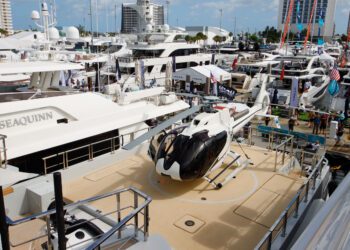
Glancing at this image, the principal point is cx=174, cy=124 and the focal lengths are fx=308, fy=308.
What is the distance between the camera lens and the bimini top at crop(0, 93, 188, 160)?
954 centimetres

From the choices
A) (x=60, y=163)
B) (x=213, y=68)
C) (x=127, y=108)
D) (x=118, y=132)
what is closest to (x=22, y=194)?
(x=60, y=163)

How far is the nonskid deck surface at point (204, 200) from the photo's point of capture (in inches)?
283

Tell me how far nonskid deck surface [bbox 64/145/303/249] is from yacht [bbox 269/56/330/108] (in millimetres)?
16003

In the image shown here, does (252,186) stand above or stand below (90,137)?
below

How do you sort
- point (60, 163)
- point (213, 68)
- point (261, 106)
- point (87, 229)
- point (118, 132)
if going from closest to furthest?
point (87, 229) → point (60, 163) → point (118, 132) → point (261, 106) → point (213, 68)

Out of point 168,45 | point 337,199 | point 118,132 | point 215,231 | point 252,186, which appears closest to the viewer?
point 337,199

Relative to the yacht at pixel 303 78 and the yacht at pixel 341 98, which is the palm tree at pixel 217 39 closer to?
the yacht at pixel 303 78

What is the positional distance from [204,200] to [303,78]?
23.4 meters

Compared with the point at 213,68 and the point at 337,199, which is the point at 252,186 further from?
the point at 213,68

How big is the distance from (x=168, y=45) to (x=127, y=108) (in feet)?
91.0

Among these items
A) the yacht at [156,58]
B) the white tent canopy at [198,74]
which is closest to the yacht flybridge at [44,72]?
the white tent canopy at [198,74]

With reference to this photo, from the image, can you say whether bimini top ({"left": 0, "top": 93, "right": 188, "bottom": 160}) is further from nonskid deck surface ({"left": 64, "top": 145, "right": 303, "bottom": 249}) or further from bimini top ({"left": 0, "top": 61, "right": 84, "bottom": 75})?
nonskid deck surface ({"left": 64, "top": 145, "right": 303, "bottom": 249})

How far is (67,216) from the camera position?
6.77 metres

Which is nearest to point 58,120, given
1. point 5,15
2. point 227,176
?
point 227,176
